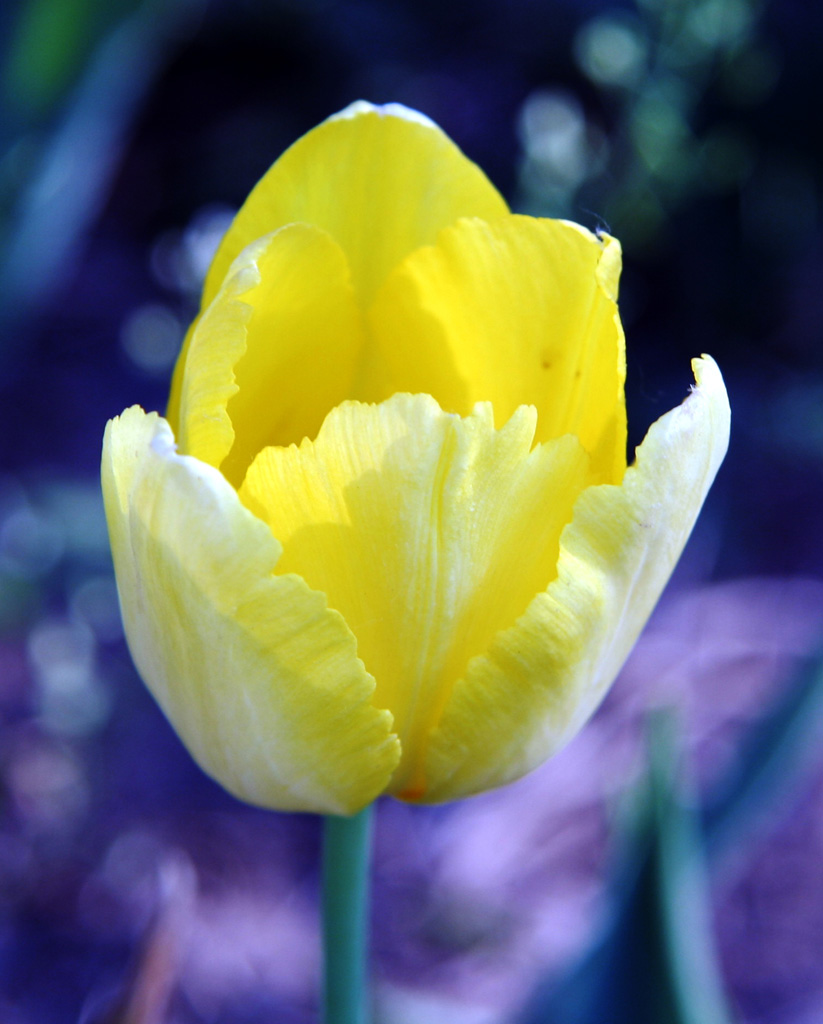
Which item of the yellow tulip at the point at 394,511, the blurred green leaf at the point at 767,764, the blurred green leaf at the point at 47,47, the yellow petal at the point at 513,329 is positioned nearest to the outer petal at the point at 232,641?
the yellow tulip at the point at 394,511

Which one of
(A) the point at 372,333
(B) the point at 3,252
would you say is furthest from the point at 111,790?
(A) the point at 372,333

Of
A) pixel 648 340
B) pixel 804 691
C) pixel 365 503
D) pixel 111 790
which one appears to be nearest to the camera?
pixel 365 503

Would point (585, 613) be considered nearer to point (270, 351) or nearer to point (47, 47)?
point (270, 351)

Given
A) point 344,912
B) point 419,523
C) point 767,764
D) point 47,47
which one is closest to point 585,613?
point 419,523

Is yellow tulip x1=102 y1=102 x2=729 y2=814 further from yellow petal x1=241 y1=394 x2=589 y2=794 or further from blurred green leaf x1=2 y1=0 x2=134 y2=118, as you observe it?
blurred green leaf x1=2 y1=0 x2=134 y2=118

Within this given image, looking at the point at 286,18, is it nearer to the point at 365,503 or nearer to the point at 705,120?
the point at 705,120

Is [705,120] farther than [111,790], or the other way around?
[705,120]

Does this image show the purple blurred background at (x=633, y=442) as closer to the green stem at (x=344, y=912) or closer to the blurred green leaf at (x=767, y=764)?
the blurred green leaf at (x=767, y=764)
